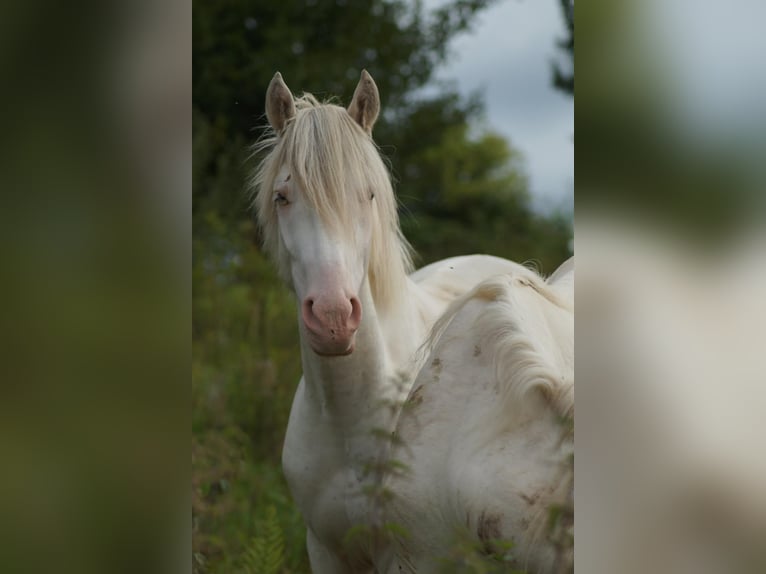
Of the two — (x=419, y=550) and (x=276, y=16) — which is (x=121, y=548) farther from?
(x=276, y=16)

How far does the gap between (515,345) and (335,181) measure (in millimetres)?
868

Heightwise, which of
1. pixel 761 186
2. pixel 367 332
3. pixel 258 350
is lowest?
pixel 258 350

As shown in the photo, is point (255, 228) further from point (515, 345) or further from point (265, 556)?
point (515, 345)

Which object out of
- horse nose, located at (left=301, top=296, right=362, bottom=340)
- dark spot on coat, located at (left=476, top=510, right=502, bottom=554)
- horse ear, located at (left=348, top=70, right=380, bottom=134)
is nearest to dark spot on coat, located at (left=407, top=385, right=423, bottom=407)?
dark spot on coat, located at (left=476, top=510, right=502, bottom=554)

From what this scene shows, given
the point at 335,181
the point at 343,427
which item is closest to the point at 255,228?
the point at 343,427

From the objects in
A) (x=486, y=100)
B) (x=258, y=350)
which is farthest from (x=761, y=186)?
(x=486, y=100)

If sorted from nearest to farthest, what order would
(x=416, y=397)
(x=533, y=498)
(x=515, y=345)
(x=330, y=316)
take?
(x=533, y=498), (x=515, y=345), (x=416, y=397), (x=330, y=316)

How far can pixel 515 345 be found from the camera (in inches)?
58.0

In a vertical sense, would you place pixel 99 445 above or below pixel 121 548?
above

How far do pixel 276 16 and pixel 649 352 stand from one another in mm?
5911

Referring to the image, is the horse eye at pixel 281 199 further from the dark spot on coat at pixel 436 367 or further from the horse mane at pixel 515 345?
the dark spot on coat at pixel 436 367

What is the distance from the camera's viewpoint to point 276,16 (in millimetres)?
6367

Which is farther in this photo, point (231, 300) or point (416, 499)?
point (231, 300)

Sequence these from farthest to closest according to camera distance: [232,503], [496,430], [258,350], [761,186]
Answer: [258,350] < [232,503] < [496,430] < [761,186]
